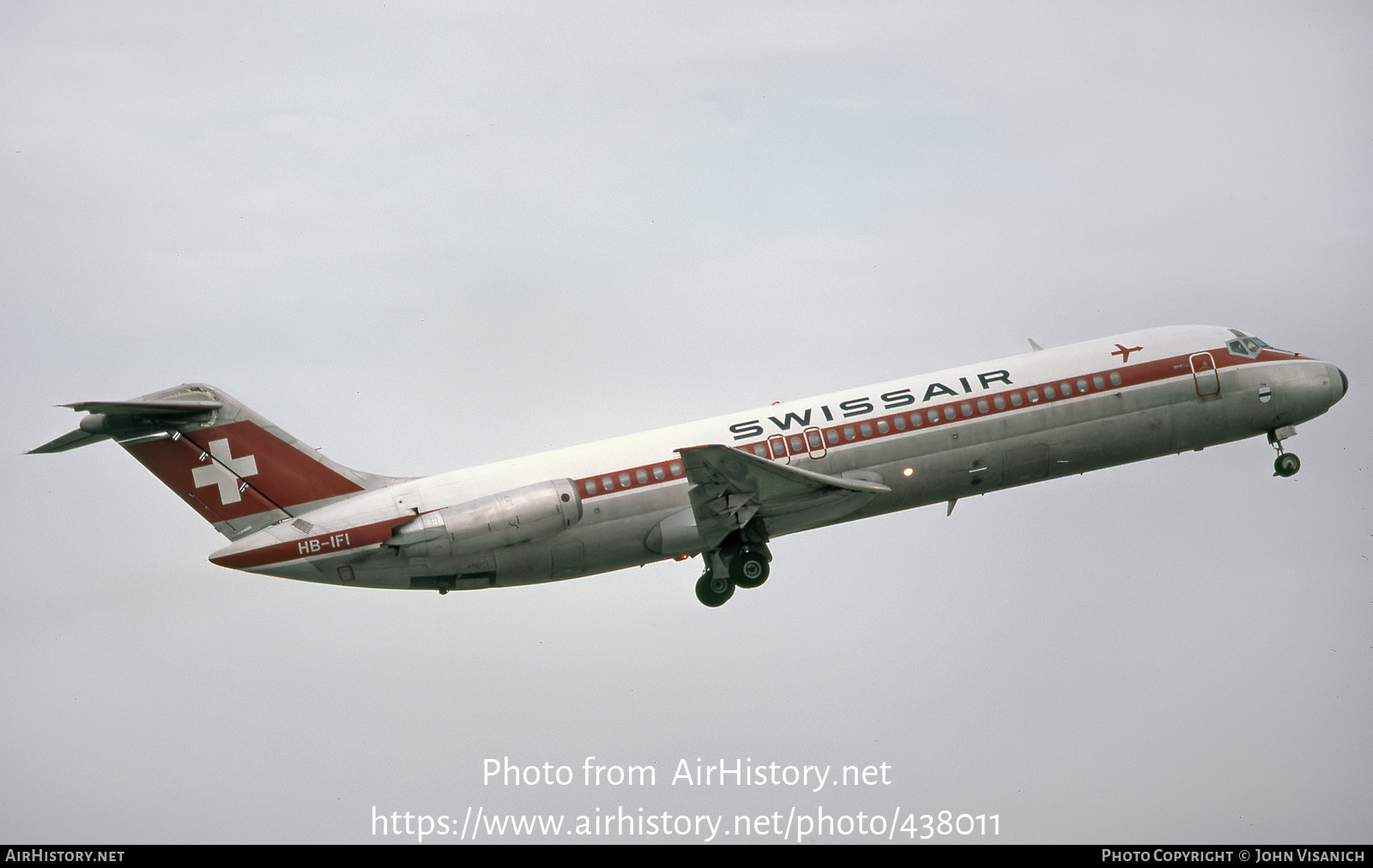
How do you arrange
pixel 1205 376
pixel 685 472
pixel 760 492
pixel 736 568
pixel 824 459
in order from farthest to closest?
pixel 1205 376 < pixel 736 568 < pixel 824 459 < pixel 685 472 < pixel 760 492

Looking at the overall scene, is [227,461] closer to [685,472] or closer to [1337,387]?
[685,472]

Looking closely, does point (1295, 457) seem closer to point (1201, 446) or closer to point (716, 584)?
point (1201, 446)

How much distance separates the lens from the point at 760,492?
33969 millimetres

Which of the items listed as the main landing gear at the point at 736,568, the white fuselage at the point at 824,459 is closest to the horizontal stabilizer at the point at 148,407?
the white fuselage at the point at 824,459

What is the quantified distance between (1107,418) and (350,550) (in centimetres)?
1569

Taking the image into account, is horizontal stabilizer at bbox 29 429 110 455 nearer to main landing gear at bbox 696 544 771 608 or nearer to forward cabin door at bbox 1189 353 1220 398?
main landing gear at bbox 696 544 771 608

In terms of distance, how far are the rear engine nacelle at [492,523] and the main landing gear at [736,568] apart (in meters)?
3.63

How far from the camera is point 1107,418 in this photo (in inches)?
1400

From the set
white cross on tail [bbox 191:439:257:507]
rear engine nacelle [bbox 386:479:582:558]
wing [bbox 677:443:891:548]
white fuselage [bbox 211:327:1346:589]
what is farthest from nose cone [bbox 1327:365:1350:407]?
white cross on tail [bbox 191:439:257:507]

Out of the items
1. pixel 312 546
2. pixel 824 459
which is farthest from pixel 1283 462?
pixel 312 546

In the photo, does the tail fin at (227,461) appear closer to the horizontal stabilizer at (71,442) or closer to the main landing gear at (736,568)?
the horizontal stabilizer at (71,442)

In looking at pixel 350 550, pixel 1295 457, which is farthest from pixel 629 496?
pixel 1295 457

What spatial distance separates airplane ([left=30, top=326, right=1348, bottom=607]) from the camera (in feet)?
109

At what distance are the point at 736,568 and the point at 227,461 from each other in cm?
1050
